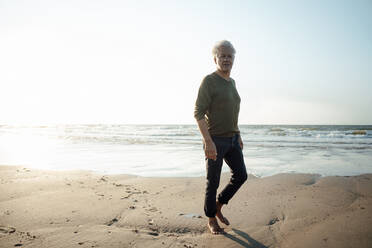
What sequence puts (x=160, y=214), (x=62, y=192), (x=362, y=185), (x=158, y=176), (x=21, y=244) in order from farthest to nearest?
(x=158, y=176) < (x=362, y=185) < (x=62, y=192) < (x=160, y=214) < (x=21, y=244)

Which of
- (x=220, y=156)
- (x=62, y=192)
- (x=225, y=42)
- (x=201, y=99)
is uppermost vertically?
(x=225, y=42)

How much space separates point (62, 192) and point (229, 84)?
3.14 m

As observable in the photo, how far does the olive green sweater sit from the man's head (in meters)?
0.11

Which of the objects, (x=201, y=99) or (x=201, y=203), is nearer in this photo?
(x=201, y=99)

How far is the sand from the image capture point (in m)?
2.30

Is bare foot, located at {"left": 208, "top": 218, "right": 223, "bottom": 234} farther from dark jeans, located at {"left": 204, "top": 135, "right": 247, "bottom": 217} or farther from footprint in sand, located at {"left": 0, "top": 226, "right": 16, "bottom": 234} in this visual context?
footprint in sand, located at {"left": 0, "top": 226, "right": 16, "bottom": 234}

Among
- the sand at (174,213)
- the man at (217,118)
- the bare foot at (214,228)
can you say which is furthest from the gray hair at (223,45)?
the sand at (174,213)

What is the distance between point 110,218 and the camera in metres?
2.83

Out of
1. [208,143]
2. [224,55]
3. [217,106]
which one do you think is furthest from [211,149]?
[224,55]

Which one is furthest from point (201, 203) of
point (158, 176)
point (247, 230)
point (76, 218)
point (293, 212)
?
point (158, 176)

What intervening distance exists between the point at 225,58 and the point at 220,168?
1.15m

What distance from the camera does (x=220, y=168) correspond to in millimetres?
2482

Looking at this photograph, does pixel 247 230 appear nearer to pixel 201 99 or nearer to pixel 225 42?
pixel 201 99

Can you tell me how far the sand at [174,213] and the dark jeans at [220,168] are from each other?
0.33m
